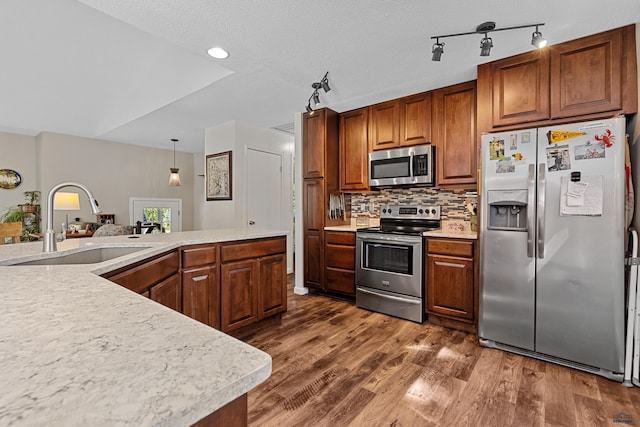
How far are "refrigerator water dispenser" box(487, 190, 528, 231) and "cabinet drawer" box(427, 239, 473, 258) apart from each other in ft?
1.04

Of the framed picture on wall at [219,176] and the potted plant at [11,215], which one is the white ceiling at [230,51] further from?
the potted plant at [11,215]

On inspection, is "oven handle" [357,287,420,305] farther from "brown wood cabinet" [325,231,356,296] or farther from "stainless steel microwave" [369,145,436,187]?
Answer: "stainless steel microwave" [369,145,436,187]

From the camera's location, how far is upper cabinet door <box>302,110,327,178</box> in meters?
3.76

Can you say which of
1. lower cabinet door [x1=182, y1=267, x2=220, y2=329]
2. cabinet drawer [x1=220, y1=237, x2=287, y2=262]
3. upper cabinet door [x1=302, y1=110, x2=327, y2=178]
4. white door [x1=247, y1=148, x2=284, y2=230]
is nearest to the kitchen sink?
lower cabinet door [x1=182, y1=267, x2=220, y2=329]

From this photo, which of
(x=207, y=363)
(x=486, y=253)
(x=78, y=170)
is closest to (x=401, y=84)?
(x=486, y=253)

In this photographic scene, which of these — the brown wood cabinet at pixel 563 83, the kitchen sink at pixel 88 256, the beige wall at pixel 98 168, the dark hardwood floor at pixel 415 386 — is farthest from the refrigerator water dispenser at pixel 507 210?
the beige wall at pixel 98 168

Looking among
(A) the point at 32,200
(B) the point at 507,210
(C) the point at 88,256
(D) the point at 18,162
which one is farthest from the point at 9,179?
(B) the point at 507,210

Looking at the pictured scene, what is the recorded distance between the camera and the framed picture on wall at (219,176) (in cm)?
429

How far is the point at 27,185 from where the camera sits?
16.7 ft

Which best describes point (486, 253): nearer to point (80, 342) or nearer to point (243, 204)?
point (80, 342)

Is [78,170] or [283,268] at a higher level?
[78,170]

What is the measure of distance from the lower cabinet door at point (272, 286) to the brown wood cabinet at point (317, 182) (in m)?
0.91

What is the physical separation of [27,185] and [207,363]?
662cm

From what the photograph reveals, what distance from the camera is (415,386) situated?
75.2 inches
